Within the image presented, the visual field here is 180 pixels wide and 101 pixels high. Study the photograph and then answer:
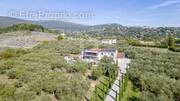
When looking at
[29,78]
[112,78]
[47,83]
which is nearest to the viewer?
[47,83]

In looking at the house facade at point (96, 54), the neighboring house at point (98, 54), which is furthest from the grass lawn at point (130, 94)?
the house facade at point (96, 54)

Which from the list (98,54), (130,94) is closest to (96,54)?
(98,54)

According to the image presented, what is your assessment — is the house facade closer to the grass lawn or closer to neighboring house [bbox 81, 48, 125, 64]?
neighboring house [bbox 81, 48, 125, 64]

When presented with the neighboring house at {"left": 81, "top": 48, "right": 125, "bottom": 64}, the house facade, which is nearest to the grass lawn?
the neighboring house at {"left": 81, "top": 48, "right": 125, "bottom": 64}

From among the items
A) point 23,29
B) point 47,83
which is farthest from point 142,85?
point 23,29

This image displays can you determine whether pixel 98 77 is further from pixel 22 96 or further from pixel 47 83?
pixel 22 96

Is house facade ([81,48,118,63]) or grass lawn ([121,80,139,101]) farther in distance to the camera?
house facade ([81,48,118,63])

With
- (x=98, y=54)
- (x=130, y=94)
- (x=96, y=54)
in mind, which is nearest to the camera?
(x=130, y=94)

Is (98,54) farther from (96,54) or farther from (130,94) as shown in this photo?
(130,94)

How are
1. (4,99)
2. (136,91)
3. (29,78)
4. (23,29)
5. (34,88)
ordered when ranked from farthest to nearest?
(23,29) < (136,91) < (29,78) < (34,88) < (4,99)
